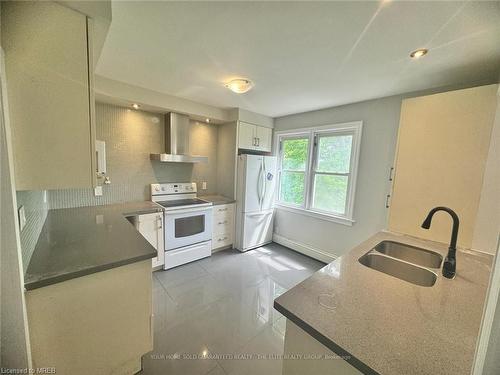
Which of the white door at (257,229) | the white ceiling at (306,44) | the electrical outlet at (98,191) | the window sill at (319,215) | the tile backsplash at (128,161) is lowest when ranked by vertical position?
the white door at (257,229)

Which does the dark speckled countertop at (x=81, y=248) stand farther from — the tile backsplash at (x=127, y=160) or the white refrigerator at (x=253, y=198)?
the white refrigerator at (x=253, y=198)

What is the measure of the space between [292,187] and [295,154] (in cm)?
60

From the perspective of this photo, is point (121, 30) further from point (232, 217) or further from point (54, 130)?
point (232, 217)

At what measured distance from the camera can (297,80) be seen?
208 cm

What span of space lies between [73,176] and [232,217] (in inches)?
102

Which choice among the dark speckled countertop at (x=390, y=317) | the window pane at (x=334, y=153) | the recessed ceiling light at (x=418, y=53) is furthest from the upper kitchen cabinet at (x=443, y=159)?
the window pane at (x=334, y=153)

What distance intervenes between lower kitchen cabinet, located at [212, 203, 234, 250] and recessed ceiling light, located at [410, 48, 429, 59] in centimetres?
280

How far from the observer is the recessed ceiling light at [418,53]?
147 centimetres

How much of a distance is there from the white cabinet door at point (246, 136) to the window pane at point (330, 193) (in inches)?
49.0

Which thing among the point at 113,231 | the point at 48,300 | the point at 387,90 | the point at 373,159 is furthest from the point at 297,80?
the point at 48,300

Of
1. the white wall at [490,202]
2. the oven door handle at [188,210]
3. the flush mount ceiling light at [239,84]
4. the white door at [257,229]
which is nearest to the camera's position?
the white wall at [490,202]

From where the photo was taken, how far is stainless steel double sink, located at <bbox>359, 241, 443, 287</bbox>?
133cm

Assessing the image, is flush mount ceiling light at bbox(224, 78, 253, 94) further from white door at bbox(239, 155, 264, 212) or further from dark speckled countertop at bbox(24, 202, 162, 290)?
dark speckled countertop at bbox(24, 202, 162, 290)

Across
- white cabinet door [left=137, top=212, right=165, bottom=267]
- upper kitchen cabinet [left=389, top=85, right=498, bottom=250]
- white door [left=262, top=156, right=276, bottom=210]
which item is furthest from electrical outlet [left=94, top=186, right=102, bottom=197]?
upper kitchen cabinet [left=389, top=85, right=498, bottom=250]
